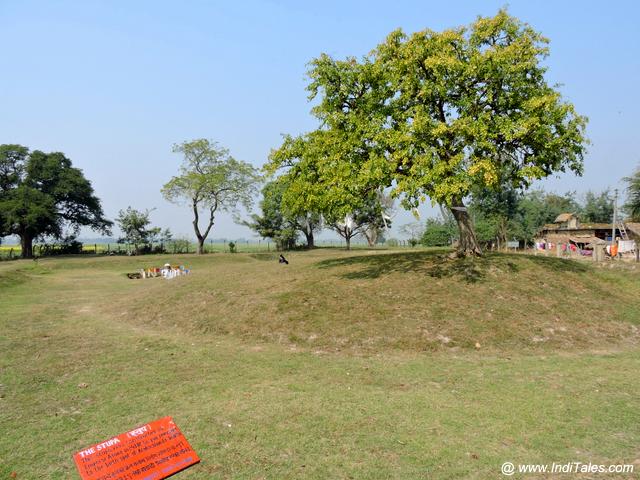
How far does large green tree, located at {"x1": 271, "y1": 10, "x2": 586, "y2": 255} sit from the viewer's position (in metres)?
15.0

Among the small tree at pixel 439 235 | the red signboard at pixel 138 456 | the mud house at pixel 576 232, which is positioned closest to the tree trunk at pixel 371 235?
the small tree at pixel 439 235

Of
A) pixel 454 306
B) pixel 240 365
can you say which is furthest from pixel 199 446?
pixel 454 306

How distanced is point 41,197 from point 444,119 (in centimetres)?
4884

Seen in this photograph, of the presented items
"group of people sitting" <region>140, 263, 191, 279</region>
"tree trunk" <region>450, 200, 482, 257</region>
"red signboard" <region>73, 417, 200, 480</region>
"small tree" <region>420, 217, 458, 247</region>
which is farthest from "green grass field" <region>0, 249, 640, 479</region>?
"small tree" <region>420, 217, 458, 247</region>

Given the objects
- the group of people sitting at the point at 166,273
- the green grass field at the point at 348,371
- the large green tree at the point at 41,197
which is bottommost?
the green grass field at the point at 348,371

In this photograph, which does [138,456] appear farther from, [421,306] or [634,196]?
[634,196]

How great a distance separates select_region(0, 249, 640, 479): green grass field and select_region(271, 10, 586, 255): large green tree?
13.0 feet

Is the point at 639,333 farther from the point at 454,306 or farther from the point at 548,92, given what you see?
the point at 548,92

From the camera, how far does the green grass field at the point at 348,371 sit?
18.2ft

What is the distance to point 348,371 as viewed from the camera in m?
9.17

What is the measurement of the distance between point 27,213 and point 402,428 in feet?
175

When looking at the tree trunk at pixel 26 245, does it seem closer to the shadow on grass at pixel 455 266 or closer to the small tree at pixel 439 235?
the shadow on grass at pixel 455 266

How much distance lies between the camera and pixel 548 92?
16953mm

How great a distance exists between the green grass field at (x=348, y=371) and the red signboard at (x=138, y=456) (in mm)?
222
